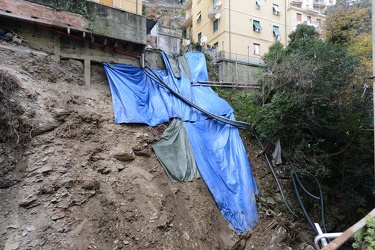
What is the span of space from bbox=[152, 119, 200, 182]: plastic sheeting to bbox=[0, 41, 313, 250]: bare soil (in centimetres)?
21

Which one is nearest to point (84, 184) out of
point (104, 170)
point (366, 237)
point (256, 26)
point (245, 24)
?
point (104, 170)

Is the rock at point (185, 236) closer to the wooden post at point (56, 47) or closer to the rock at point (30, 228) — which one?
the rock at point (30, 228)

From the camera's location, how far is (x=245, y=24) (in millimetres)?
16484

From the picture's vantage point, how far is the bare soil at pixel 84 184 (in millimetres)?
4207

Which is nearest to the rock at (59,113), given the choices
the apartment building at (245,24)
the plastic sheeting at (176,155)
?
the plastic sheeting at (176,155)

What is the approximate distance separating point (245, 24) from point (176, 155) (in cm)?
1364

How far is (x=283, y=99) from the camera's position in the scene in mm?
7027

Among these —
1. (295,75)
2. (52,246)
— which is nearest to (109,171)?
(52,246)

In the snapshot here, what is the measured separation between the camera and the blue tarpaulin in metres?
6.32

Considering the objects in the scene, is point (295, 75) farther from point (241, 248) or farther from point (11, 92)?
point (11, 92)

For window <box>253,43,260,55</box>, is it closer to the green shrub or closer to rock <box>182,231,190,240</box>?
rock <box>182,231,190,240</box>

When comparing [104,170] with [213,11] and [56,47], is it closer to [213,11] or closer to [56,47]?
[56,47]

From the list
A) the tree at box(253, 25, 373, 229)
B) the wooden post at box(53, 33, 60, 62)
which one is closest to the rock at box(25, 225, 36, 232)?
the wooden post at box(53, 33, 60, 62)

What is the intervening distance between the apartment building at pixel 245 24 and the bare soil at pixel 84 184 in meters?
10.5
